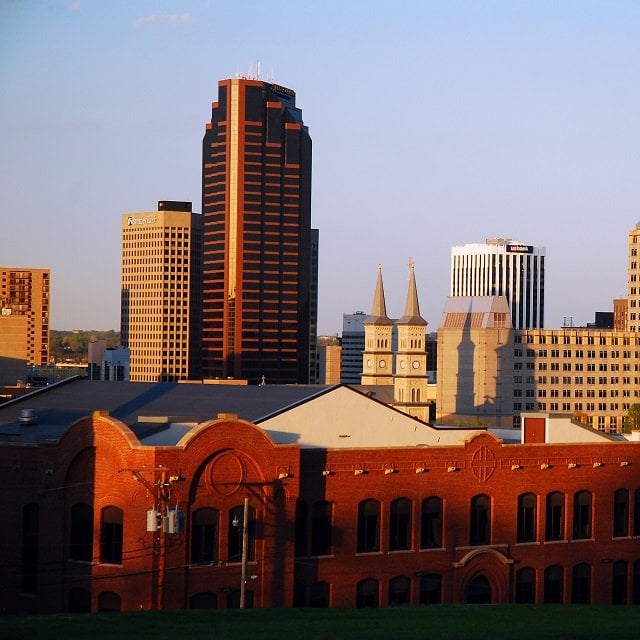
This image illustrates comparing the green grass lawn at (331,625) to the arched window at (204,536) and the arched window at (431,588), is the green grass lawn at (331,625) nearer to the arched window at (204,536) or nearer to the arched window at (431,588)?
the arched window at (204,536)

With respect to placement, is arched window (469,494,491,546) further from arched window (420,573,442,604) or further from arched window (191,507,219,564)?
arched window (191,507,219,564)

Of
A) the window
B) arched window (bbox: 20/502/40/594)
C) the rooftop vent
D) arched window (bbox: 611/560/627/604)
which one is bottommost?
arched window (bbox: 611/560/627/604)

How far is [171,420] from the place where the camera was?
6162 cm

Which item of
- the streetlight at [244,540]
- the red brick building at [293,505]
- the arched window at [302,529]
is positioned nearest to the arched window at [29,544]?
the red brick building at [293,505]

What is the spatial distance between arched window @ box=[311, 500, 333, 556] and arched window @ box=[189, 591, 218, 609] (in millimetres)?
5099

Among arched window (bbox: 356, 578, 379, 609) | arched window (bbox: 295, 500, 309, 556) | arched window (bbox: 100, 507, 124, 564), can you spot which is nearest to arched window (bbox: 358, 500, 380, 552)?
arched window (bbox: 356, 578, 379, 609)

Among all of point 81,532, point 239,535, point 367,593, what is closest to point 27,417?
point 81,532

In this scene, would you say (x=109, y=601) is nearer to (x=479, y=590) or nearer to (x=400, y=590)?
(x=400, y=590)

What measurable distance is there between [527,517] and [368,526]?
8004mm

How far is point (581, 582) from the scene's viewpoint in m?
64.5

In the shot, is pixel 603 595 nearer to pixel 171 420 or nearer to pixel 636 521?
pixel 636 521

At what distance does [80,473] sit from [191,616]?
17536 mm

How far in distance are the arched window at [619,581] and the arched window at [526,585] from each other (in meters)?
4.66

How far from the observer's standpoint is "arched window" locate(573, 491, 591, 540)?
64.1 m
